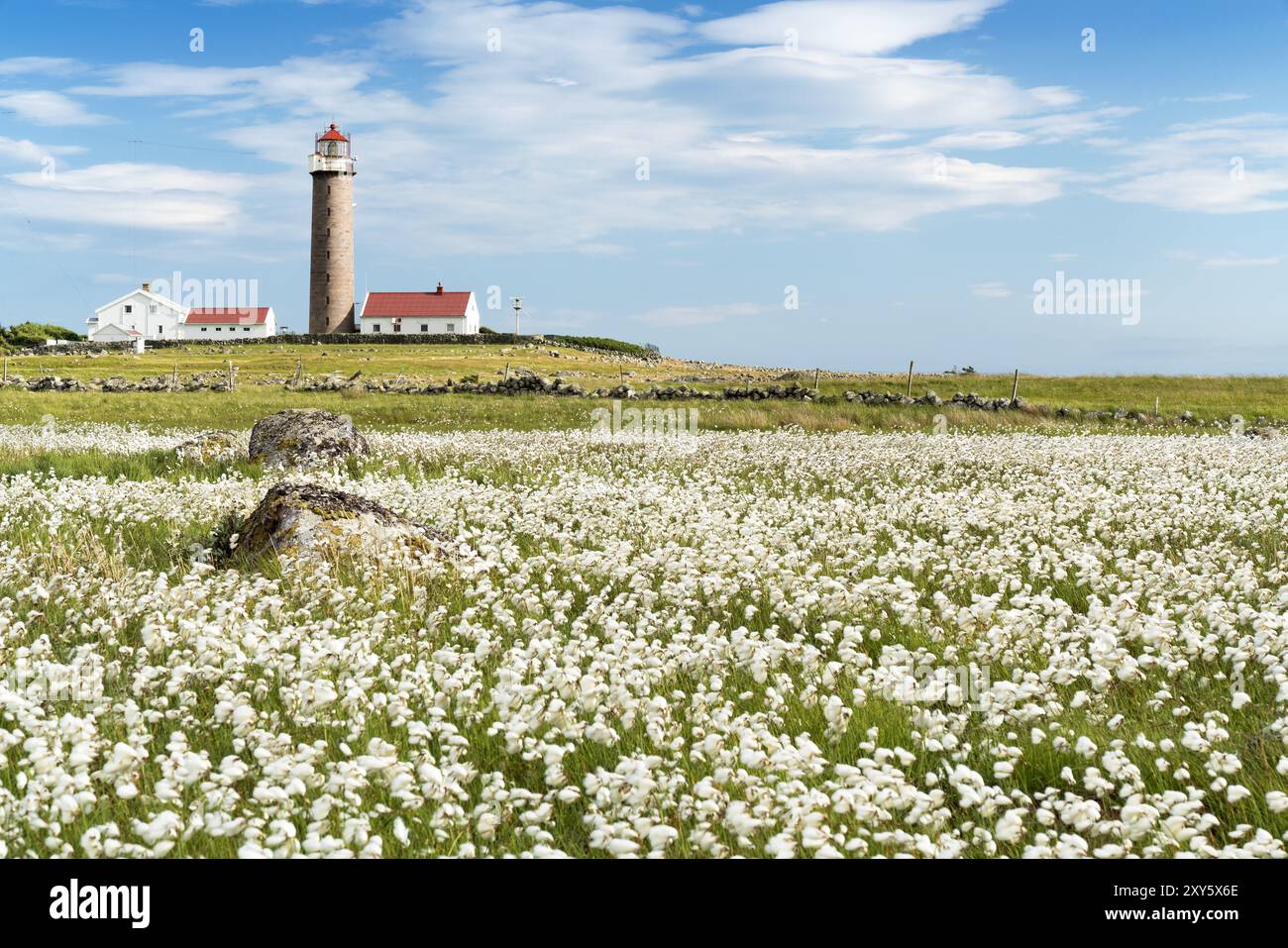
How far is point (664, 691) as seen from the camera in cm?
664

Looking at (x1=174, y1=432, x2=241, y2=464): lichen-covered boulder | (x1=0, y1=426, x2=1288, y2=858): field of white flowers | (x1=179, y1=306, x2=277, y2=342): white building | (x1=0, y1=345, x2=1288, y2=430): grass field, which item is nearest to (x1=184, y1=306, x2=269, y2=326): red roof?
(x1=179, y1=306, x2=277, y2=342): white building

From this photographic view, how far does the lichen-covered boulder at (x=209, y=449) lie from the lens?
70.0ft

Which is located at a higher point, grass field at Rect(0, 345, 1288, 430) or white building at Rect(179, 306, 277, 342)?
white building at Rect(179, 306, 277, 342)

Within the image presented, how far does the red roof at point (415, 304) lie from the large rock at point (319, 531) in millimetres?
116721

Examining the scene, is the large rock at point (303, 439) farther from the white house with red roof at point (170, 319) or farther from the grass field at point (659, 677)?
the white house with red roof at point (170, 319)

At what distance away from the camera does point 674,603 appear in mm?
8836

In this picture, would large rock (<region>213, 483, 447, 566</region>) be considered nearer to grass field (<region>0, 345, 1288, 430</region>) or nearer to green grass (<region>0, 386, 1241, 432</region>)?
green grass (<region>0, 386, 1241, 432</region>)

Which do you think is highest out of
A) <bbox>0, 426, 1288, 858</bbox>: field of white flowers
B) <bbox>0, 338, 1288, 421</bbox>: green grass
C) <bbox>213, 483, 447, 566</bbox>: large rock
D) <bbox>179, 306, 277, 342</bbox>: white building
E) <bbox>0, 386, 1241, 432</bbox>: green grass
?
<bbox>179, 306, 277, 342</bbox>: white building

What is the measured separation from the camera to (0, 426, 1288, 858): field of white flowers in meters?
4.71

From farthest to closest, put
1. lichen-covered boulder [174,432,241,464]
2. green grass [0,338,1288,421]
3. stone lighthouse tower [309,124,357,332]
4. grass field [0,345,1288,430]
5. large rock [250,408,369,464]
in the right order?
stone lighthouse tower [309,124,357,332], green grass [0,338,1288,421], grass field [0,345,1288,430], lichen-covered boulder [174,432,241,464], large rock [250,408,369,464]

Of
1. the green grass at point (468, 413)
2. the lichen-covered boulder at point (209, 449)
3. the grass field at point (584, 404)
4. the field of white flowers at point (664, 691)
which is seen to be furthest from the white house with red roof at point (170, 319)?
the field of white flowers at point (664, 691)

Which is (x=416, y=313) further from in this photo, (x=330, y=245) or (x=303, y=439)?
(x=303, y=439)

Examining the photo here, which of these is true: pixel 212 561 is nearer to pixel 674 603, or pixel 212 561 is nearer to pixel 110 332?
pixel 674 603

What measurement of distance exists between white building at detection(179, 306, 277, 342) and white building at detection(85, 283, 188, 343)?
6.90 feet
